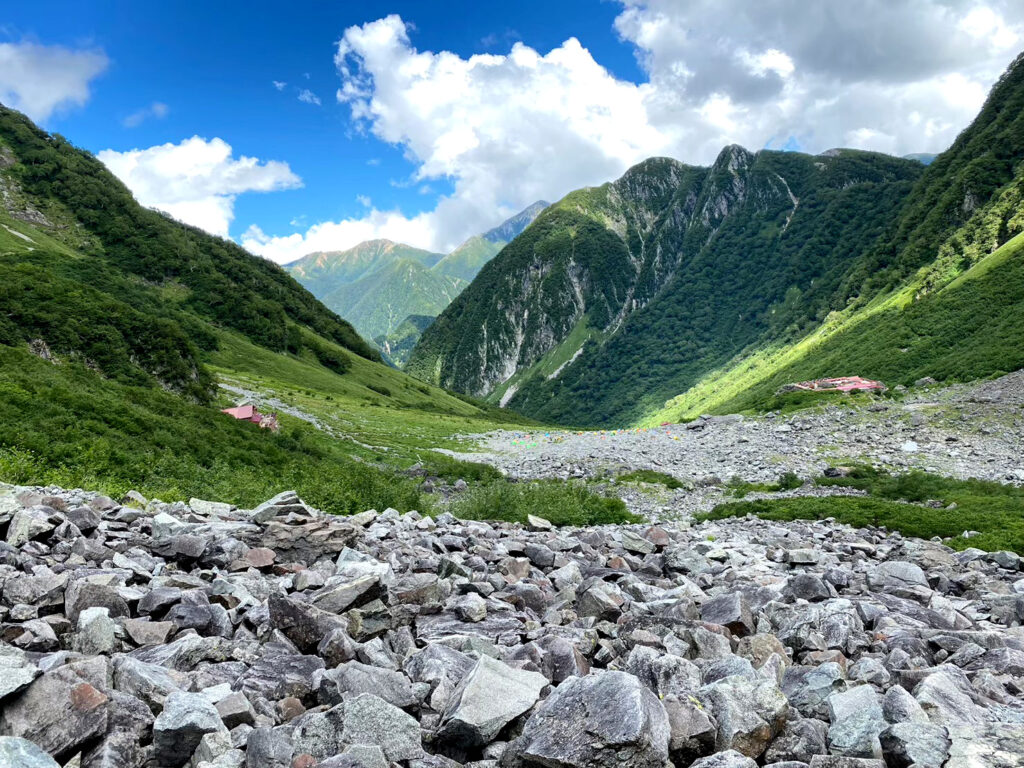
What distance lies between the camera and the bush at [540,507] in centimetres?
2395

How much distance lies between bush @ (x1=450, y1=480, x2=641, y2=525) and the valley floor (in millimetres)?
4645

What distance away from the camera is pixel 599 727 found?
507cm

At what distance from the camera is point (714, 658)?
24.7ft

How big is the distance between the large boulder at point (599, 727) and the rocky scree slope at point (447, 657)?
0.06 ft

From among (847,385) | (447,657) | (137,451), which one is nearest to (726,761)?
(447,657)

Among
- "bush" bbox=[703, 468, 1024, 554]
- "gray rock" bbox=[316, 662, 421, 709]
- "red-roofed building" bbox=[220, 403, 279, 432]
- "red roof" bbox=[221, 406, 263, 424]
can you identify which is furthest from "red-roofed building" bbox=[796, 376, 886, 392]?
"gray rock" bbox=[316, 662, 421, 709]

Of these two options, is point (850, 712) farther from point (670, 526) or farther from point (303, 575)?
point (670, 526)

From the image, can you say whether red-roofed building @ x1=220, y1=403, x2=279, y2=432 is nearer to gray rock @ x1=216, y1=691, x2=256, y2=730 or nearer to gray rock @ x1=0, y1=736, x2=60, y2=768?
gray rock @ x1=216, y1=691, x2=256, y2=730

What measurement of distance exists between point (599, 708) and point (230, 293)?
148m

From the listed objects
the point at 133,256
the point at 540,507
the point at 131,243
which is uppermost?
the point at 131,243

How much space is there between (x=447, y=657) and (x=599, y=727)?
8.01 ft

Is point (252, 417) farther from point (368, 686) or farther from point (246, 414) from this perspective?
point (368, 686)

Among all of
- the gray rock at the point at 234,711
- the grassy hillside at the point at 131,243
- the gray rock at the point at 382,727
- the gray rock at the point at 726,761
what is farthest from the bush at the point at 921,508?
the grassy hillside at the point at 131,243

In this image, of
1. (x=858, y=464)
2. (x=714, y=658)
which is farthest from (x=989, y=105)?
(x=714, y=658)
